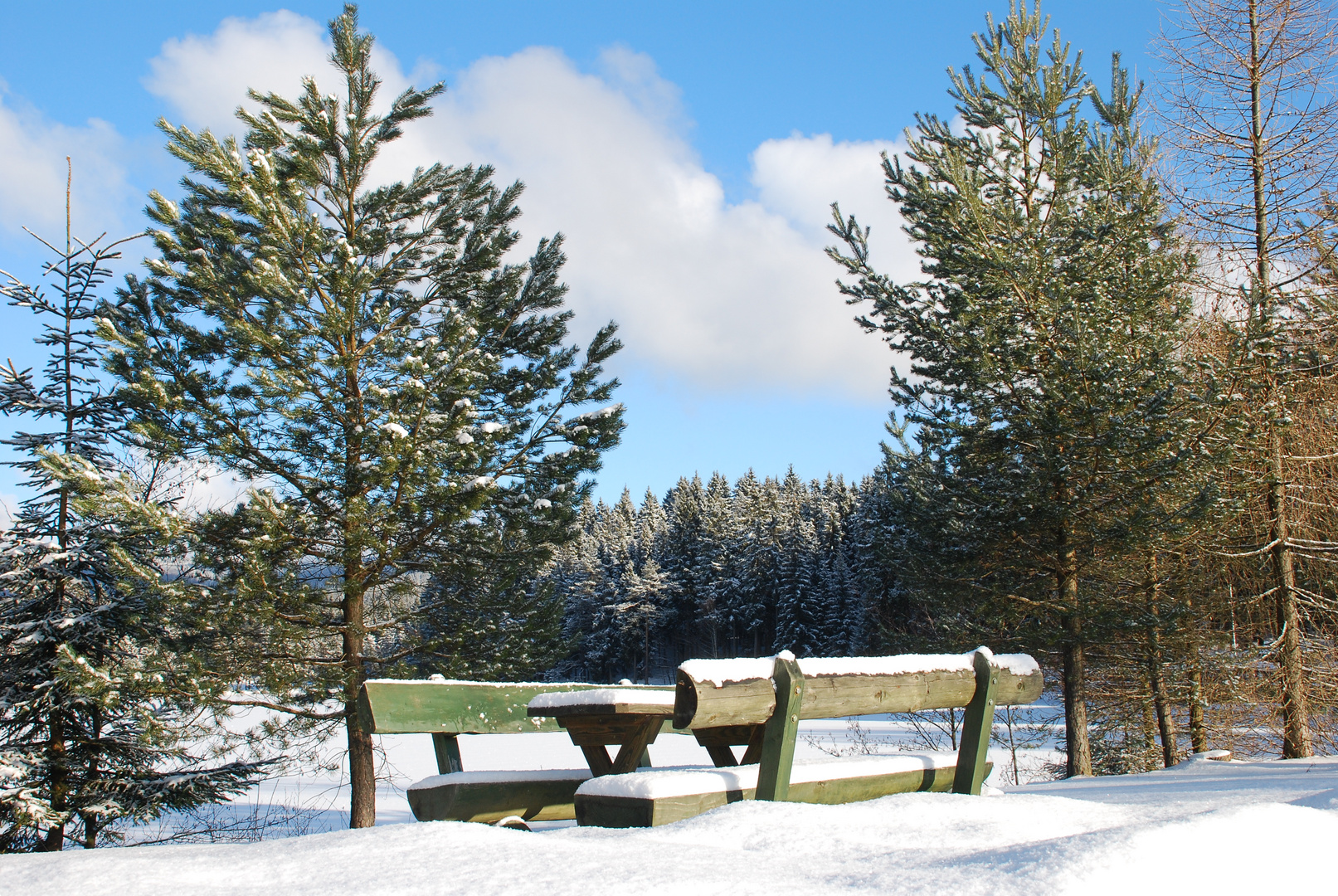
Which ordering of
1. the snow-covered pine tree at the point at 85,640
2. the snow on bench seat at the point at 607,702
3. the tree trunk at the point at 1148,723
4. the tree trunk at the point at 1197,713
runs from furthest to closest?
the tree trunk at the point at 1148,723 < the tree trunk at the point at 1197,713 < the snow-covered pine tree at the point at 85,640 < the snow on bench seat at the point at 607,702

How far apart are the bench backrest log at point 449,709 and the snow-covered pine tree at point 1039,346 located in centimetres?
665

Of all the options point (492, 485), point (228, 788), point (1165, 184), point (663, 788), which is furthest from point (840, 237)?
point (228, 788)

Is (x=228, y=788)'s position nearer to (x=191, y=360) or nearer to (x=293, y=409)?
(x=293, y=409)

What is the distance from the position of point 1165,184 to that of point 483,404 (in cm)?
996

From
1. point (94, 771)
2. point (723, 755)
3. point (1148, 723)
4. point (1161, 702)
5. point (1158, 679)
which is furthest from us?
point (1148, 723)

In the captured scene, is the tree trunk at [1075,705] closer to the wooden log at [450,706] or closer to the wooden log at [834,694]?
the wooden log at [834,694]

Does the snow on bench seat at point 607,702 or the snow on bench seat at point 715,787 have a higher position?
the snow on bench seat at point 607,702

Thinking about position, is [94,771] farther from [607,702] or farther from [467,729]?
[607,702]

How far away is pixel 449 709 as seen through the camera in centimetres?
433

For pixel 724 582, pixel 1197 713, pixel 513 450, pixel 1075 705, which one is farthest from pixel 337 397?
pixel 724 582

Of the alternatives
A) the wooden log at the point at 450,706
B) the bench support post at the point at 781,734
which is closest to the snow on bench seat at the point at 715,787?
the bench support post at the point at 781,734

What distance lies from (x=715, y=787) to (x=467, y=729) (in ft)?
5.41

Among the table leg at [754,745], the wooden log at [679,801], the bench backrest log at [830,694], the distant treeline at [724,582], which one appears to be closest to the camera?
the wooden log at [679,801]

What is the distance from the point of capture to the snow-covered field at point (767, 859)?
210 cm
